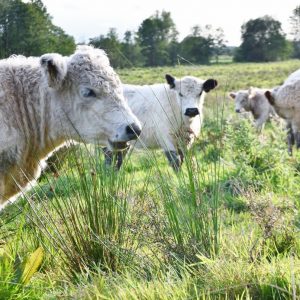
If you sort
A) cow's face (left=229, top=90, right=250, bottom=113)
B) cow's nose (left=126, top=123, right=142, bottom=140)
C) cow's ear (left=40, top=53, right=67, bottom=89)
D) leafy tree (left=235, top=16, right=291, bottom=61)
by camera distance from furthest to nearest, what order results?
leafy tree (left=235, top=16, right=291, bottom=61) < cow's face (left=229, top=90, right=250, bottom=113) < cow's ear (left=40, top=53, right=67, bottom=89) < cow's nose (left=126, top=123, right=142, bottom=140)

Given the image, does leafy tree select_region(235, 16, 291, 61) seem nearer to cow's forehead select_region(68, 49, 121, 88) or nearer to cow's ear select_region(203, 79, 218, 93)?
cow's ear select_region(203, 79, 218, 93)

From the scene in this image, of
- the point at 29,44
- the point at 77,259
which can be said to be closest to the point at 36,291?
the point at 77,259

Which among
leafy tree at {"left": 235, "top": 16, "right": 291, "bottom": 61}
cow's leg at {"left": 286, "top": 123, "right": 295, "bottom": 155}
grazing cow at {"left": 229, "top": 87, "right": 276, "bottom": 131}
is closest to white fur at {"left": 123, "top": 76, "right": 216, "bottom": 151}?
cow's leg at {"left": 286, "top": 123, "right": 295, "bottom": 155}

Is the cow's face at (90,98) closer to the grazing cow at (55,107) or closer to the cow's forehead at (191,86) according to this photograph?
the grazing cow at (55,107)

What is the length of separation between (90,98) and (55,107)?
326 mm

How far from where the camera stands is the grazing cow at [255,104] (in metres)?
18.0

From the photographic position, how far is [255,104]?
18.7 metres

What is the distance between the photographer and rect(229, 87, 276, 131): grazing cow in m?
18.0

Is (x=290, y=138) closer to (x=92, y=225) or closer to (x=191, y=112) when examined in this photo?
(x=191, y=112)

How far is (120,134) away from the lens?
4211 millimetres

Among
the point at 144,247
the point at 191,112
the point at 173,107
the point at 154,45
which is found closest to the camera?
the point at 144,247

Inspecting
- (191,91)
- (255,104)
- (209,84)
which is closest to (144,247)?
(191,91)

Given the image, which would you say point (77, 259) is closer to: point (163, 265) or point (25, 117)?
point (163, 265)

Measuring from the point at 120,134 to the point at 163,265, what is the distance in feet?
4.61
